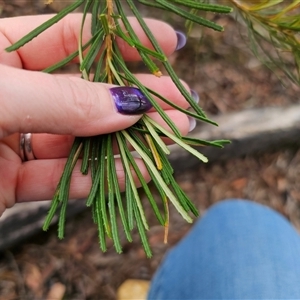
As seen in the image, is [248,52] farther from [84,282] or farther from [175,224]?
[84,282]

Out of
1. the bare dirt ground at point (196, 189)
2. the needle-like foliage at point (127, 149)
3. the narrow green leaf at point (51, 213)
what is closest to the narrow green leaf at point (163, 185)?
the needle-like foliage at point (127, 149)

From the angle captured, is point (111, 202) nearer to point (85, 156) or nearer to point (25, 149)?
point (85, 156)

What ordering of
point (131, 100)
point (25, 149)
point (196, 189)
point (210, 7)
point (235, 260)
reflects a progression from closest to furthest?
point (210, 7) < point (131, 100) < point (25, 149) < point (235, 260) < point (196, 189)

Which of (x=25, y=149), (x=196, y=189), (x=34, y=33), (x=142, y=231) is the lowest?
(x=196, y=189)

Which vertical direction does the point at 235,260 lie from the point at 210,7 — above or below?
below

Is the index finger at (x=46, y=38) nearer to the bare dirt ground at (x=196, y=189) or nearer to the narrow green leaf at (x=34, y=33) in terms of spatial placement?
the narrow green leaf at (x=34, y=33)

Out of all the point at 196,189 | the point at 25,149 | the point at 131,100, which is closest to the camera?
the point at 131,100

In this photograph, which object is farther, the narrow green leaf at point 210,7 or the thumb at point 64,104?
the thumb at point 64,104

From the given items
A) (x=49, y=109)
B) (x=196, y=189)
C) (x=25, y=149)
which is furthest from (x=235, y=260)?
(x=49, y=109)
